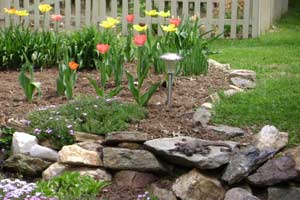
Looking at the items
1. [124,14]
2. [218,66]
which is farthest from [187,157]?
[124,14]

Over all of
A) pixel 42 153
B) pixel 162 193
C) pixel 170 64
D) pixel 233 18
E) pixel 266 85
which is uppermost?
pixel 170 64

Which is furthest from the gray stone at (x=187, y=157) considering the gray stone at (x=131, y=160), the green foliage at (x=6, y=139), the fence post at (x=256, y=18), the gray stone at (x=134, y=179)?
the fence post at (x=256, y=18)

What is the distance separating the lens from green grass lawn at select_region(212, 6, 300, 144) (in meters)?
5.83

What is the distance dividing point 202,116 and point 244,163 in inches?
37.5

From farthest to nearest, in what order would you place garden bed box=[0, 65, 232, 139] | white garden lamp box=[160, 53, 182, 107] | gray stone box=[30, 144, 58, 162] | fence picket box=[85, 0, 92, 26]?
fence picket box=[85, 0, 92, 26] → white garden lamp box=[160, 53, 182, 107] → garden bed box=[0, 65, 232, 139] → gray stone box=[30, 144, 58, 162]

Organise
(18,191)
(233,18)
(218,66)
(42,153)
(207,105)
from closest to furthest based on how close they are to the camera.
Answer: (18,191)
(42,153)
(207,105)
(218,66)
(233,18)

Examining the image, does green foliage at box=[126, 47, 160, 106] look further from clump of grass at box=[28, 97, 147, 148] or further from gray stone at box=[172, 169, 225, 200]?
gray stone at box=[172, 169, 225, 200]

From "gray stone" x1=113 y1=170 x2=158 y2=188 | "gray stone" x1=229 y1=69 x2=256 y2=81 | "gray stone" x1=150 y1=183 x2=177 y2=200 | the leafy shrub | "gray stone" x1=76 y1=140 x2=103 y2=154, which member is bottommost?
"gray stone" x1=150 y1=183 x2=177 y2=200

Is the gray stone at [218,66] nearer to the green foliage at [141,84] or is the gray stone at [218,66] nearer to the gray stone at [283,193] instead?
the green foliage at [141,84]

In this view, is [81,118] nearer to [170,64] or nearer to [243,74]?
[170,64]

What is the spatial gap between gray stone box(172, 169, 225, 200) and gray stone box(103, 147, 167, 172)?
0.26 metres

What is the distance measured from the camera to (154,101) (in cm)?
628

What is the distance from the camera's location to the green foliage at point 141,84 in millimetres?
5969

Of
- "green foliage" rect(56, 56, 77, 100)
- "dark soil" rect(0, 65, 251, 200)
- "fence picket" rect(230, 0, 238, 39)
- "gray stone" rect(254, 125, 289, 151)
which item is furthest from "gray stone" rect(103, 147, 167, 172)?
"fence picket" rect(230, 0, 238, 39)
